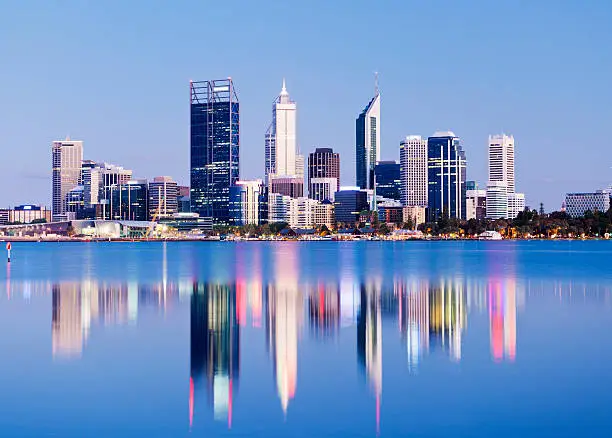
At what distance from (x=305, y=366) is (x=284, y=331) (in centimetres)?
769

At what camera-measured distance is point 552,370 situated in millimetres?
24406

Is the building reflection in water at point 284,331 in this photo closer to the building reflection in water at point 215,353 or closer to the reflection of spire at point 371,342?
the building reflection in water at point 215,353

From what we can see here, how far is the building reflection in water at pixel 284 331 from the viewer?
22438 mm

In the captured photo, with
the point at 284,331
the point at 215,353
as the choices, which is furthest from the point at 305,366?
the point at 284,331

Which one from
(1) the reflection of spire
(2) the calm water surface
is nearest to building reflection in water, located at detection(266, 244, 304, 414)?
(2) the calm water surface

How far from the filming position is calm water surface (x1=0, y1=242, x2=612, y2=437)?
59.9ft

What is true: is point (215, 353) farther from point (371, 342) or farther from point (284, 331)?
point (371, 342)

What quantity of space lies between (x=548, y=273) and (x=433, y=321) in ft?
148

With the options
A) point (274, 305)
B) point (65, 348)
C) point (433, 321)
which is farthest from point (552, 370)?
point (274, 305)

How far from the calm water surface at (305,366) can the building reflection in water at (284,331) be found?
0.29ft

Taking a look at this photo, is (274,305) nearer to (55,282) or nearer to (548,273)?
(55,282)

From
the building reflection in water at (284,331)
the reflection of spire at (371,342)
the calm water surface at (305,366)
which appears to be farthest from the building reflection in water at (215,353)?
the reflection of spire at (371,342)

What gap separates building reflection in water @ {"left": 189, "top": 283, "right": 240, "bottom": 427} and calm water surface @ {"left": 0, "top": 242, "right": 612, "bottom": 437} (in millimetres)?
81

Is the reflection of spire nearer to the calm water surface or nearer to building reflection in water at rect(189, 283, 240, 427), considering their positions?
the calm water surface
